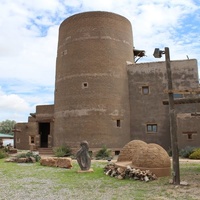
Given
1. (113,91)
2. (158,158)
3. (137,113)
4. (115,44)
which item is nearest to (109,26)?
(115,44)

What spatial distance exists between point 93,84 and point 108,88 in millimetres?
1501

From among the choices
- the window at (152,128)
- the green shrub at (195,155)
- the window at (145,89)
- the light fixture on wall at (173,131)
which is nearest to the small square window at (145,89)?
the window at (145,89)

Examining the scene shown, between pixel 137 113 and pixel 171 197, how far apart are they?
66.0 feet

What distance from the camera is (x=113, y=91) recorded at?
27250 millimetres

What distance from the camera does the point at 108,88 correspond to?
27031 millimetres

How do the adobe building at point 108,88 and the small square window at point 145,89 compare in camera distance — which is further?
the small square window at point 145,89

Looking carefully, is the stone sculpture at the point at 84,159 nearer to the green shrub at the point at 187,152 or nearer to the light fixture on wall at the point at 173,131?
the light fixture on wall at the point at 173,131

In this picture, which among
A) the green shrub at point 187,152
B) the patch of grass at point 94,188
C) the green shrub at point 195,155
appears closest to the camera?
the patch of grass at point 94,188

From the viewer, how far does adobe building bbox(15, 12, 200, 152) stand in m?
26.5

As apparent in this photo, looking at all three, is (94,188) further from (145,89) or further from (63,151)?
(145,89)

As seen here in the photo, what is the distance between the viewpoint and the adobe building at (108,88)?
2653cm

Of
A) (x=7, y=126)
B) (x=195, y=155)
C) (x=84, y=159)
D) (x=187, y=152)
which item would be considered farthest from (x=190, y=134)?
(x=7, y=126)

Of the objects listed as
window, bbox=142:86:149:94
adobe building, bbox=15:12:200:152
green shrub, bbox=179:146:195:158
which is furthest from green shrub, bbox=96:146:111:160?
window, bbox=142:86:149:94

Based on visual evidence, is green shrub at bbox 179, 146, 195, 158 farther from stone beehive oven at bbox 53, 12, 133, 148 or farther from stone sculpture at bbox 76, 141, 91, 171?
stone sculpture at bbox 76, 141, 91, 171
